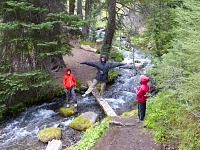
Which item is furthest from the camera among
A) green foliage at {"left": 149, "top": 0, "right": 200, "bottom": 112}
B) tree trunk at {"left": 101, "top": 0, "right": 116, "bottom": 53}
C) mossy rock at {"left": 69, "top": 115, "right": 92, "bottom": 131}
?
tree trunk at {"left": 101, "top": 0, "right": 116, "bottom": 53}

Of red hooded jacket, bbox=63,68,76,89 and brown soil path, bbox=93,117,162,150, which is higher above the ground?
red hooded jacket, bbox=63,68,76,89

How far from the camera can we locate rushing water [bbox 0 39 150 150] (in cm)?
785

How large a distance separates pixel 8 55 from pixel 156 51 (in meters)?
6.43

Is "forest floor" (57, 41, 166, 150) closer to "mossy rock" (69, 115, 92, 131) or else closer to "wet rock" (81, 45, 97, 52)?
"mossy rock" (69, 115, 92, 131)

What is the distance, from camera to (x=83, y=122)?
8594 mm

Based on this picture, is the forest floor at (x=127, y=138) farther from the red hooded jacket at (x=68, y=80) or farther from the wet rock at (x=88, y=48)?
the wet rock at (x=88, y=48)

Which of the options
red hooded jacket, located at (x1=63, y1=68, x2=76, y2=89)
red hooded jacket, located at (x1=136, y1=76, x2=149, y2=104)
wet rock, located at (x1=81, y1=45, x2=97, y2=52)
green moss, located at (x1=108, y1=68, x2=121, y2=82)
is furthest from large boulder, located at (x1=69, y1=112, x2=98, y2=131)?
wet rock, located at (x1=81, y1=45, x2=97, y2=52)

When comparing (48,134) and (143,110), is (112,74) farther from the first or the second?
(143,110)

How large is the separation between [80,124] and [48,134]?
1.21m

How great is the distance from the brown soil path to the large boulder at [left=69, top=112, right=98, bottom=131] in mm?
1842

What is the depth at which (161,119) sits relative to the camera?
6562 millimetres

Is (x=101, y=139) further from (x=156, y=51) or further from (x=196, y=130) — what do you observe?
(x=156, y=51)

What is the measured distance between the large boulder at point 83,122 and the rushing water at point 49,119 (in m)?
0.19

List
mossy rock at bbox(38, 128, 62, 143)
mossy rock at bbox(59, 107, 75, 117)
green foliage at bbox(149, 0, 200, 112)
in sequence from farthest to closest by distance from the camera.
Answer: mossy rock at bbox(59, 107, 75, 117)
mossy rock at bbox(38, 128, 62, 143)
green foliage at bbox(149, 0, 200, 112)
